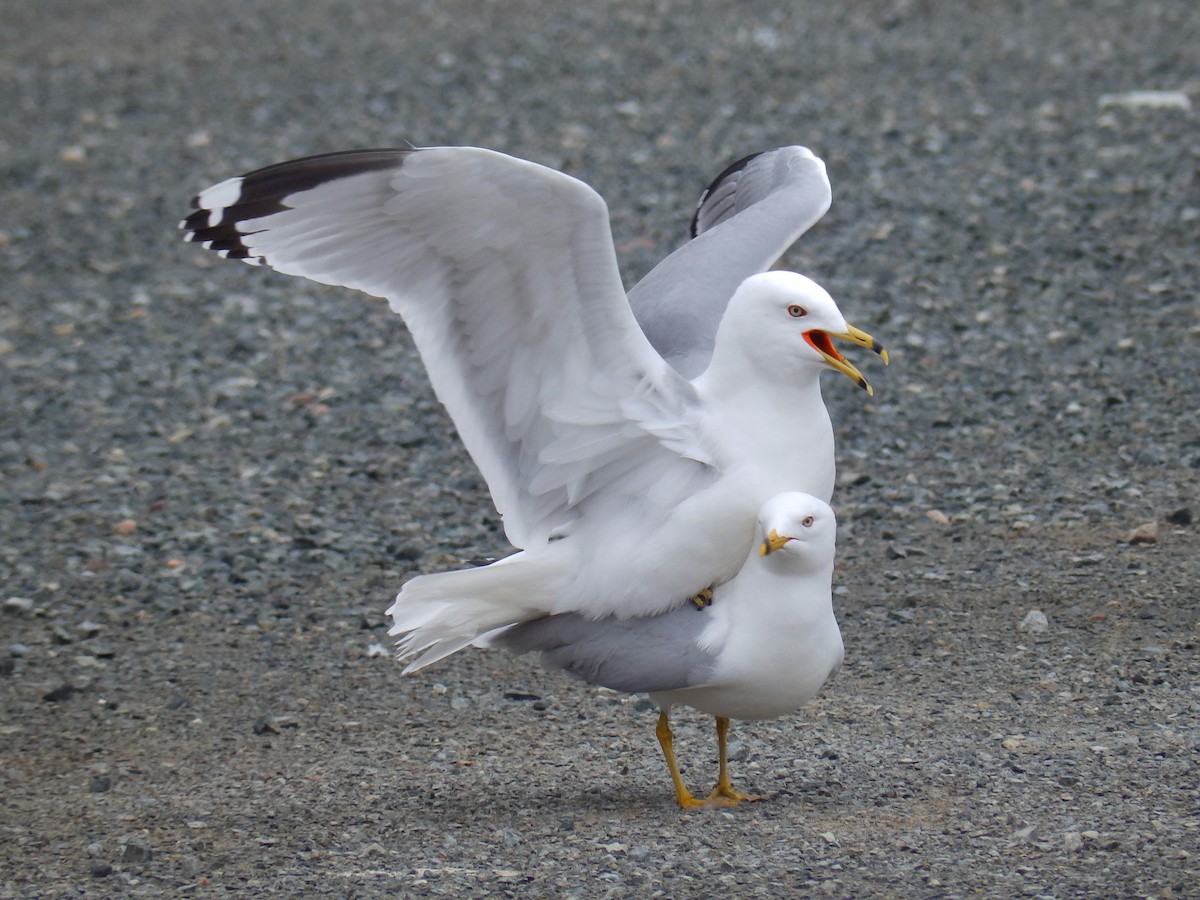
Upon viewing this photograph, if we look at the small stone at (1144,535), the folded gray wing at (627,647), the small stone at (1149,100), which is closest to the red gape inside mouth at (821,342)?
the folded gray wing at (627,647)

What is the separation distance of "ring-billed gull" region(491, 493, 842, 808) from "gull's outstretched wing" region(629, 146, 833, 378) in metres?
0.72

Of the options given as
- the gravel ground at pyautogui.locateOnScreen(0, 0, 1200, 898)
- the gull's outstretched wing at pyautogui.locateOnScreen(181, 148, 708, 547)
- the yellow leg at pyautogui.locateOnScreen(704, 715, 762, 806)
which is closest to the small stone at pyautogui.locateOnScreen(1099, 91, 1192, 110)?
the gravel ground at pyautogui.locateOnScreen(0, 0, 1200, 898)

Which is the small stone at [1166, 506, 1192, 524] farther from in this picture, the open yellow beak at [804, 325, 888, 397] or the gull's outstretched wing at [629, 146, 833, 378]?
the open yellow beak at [804, 325, 888, 397]

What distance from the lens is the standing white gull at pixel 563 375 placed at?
13.8 feet

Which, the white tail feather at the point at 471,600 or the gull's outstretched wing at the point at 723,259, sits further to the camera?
the gull's outstretched wing at the point at 723,259

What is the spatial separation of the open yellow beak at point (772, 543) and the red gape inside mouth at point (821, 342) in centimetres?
53

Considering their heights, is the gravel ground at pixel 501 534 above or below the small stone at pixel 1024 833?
below

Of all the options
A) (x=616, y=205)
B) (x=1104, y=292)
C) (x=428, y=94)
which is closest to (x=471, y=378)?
(x=1104, y=292)

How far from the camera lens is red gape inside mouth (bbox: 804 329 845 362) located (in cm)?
427

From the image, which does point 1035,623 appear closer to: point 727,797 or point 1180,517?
point 1180,517

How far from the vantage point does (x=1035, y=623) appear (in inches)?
207

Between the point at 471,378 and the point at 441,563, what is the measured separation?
1708mm

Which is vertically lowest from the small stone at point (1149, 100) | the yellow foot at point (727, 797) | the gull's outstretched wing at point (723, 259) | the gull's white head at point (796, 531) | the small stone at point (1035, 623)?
the small stone at point (1149, 100)

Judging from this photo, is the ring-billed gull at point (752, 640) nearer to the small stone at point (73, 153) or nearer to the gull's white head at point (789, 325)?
the gull's white head at point (789, 325)
